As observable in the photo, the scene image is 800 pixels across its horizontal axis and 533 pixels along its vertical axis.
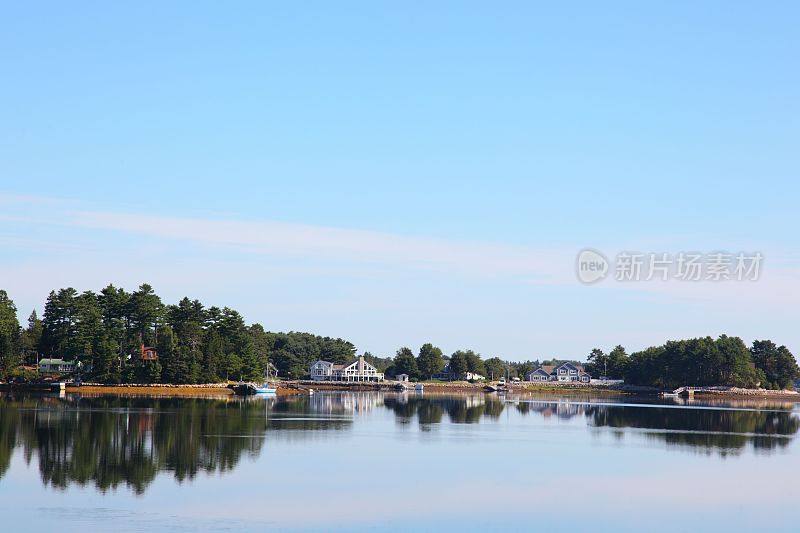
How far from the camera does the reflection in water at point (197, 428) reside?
4844 centimetres

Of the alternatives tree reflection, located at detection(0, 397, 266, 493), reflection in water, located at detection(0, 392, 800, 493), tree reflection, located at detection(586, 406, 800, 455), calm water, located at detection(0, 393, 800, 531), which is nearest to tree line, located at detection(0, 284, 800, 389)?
reflection in water, located at detection(0, 392, 800, 493)

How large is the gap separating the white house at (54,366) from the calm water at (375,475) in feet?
194

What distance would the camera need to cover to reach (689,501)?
43.7 meters

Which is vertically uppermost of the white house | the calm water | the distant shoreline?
the white house

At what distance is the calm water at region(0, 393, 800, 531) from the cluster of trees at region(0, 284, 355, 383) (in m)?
40.3

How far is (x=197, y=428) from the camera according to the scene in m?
Answer: 69.1

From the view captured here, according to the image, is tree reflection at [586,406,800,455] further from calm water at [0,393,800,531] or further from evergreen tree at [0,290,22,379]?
evergreen tree at [0,290,22,379]

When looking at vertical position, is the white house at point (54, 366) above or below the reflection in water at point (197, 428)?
above

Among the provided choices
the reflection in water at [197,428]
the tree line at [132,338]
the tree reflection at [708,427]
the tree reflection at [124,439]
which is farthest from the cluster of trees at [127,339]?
the tree reflection at [708,427]

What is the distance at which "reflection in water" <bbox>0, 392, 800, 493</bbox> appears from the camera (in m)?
48.4

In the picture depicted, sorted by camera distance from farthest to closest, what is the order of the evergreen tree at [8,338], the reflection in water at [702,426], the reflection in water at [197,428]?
the evergreen tree at [8,338] → the reflection in water at [702,426] → the reflection in water at [197,428]

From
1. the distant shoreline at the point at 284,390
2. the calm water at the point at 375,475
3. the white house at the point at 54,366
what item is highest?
the white house at the point at 54,366

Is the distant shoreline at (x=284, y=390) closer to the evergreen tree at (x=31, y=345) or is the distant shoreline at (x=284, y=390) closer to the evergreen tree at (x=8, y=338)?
the evergreen tree at (x=8, y=338)

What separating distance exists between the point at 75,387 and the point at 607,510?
97.7 metres
